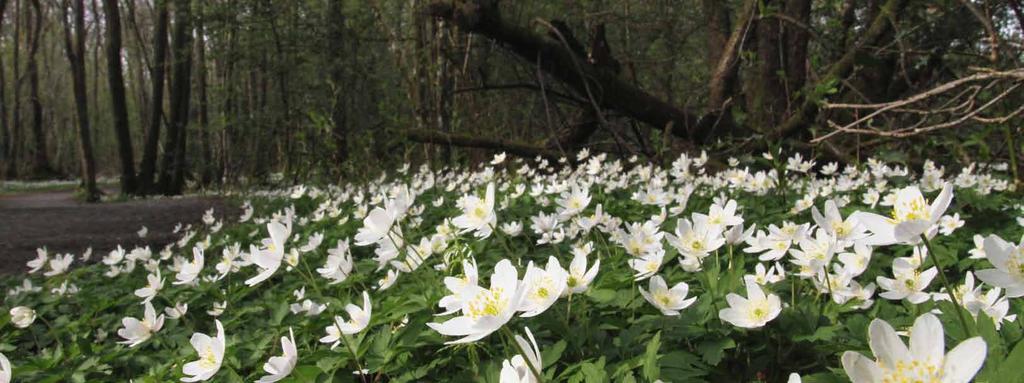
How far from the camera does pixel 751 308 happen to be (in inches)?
51.7

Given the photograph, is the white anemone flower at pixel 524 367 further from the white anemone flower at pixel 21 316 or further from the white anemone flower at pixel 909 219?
the white anemone flower at pixel 21 316

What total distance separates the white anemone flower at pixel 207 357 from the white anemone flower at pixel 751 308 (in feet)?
3.50

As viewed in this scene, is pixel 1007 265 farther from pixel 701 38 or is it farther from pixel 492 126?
pixel 701 38

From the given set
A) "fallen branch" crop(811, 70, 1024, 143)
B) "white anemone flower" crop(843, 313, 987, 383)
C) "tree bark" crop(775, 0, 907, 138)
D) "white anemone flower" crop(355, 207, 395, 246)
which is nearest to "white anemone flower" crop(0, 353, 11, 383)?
"white anemone flower" crop(355, 207, 395, 246)

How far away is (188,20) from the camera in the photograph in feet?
41.5

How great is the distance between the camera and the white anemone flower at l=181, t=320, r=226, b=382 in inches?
57.8

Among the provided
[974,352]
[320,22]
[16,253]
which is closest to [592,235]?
[974,352]

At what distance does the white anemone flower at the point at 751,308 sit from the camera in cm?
128

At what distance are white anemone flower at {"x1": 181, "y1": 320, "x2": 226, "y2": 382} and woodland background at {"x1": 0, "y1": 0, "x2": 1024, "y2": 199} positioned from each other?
2901 mm

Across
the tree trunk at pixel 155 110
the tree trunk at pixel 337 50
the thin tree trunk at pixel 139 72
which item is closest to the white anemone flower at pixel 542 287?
the tree trunk at pixel 337 50

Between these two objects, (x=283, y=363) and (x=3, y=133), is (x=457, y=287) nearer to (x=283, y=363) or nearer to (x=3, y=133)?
(x=283, y=363)

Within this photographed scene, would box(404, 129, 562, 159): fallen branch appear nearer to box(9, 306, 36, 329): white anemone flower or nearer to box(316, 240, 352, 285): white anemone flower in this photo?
box(9, 306, 36, 329): white anemone flower

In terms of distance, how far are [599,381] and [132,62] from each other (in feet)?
137

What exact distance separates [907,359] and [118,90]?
1654 centimetres
